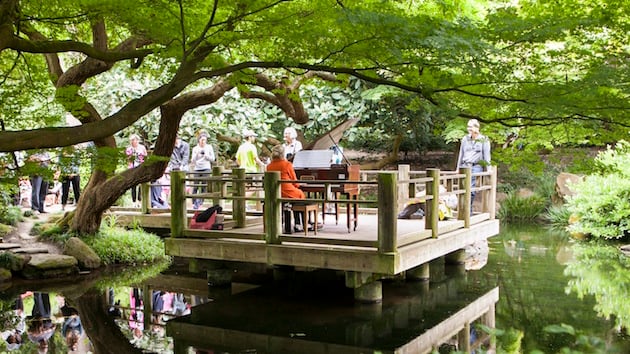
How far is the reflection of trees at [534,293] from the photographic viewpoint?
7329 millimetres

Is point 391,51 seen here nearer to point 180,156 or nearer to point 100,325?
point 100,325

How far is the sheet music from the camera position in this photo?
909cm

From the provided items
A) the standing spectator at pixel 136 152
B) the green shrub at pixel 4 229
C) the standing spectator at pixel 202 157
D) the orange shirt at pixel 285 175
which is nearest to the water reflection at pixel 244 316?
the orange shirt at pixel 285 175

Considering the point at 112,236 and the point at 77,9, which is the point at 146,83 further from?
the point at 77,9

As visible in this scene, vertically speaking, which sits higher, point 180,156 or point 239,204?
point 180,156

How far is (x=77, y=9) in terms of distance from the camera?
6.37m

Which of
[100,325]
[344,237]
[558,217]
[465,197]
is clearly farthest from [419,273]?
[558,217]

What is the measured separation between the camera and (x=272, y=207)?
8180mm

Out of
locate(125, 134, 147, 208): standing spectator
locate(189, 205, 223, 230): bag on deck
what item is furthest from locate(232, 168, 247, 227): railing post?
locate(125, 134, 147, 208): standing spectator

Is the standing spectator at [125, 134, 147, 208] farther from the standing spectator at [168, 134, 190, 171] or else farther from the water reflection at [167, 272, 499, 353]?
the water reflection at [167, 272, 499, 353]

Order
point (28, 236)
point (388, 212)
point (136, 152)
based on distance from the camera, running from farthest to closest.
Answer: point (136, 152) → point (28, 236) → point (388, 212)

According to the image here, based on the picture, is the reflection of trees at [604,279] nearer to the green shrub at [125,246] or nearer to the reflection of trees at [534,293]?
the reflection of trees at [534,293]

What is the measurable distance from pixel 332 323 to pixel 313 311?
62 cm

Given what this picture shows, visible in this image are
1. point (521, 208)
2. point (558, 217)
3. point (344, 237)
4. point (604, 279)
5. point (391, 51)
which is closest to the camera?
point (391, 51)
